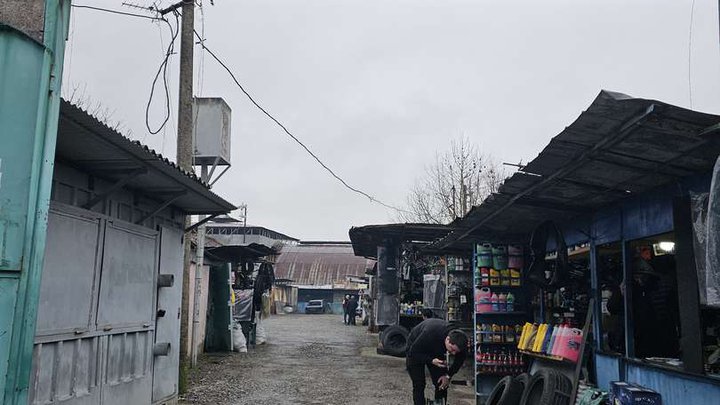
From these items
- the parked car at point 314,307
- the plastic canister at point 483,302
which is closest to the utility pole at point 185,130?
the plastic canister at point 483,302

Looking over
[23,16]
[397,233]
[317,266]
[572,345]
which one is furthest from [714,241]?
[317,266]

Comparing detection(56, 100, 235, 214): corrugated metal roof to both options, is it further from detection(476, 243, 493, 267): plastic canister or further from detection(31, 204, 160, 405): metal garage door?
detection(476, 243, 493, 267): plastic canister

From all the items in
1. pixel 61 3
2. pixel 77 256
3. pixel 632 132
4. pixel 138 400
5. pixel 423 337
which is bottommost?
pixel 138 400

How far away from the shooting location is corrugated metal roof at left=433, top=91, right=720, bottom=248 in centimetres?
396

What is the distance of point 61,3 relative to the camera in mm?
3904

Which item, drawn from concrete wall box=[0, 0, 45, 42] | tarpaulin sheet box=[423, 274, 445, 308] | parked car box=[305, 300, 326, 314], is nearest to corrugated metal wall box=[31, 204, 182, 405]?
concrete wall box=[0, 0, 45, 42]

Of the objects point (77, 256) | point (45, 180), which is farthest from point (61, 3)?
point (77, 256)

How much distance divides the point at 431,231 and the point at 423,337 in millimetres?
8857

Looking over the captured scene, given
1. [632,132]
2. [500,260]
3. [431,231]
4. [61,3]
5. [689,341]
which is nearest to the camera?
[61,3]

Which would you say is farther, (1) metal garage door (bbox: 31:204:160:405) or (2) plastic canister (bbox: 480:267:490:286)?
(2) plastic canister (bbox: 480:267:490:286)

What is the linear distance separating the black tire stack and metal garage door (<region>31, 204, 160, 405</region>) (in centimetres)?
487

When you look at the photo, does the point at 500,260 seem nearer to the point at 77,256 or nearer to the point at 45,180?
the point at 77,256

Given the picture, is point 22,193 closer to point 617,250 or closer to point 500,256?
point 617,250

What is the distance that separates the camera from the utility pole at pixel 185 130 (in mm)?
9641
